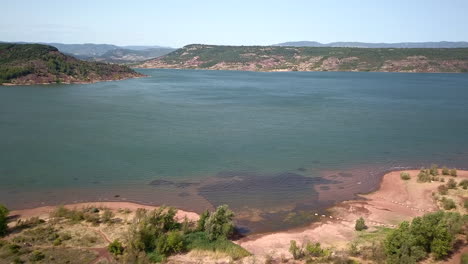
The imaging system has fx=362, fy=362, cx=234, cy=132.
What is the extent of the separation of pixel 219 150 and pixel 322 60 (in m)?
142

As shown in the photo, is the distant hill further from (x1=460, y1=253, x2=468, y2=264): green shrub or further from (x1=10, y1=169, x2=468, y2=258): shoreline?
(x1=460, y1=253, x2=468, y2=264): green shrub

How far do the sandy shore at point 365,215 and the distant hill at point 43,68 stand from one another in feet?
277

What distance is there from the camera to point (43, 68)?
92.9 m

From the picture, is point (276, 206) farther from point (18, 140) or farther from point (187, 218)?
point (18, 140)

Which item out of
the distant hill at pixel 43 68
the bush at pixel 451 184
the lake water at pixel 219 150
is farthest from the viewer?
the distant hill at pixel 43 68

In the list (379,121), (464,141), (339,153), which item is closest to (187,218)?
(339,153)

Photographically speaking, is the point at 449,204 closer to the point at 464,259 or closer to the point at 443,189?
the point at 443,189

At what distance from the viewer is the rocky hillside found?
14725 cm

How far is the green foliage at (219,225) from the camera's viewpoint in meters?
18.5

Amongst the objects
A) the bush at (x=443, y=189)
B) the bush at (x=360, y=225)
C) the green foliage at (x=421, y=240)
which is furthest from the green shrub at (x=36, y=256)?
the bush at (x=443, y=189)

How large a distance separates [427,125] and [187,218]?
4088 centimetres

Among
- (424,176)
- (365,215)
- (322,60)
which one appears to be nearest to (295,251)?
(365,215)

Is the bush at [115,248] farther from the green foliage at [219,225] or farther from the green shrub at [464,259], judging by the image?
the green shrub at [464,259]

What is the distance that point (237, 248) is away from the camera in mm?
17531
